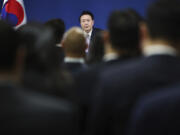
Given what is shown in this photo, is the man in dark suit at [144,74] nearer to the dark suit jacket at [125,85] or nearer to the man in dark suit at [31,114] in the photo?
the dark suit jacket at [125,85]

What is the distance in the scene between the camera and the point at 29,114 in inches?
33.7

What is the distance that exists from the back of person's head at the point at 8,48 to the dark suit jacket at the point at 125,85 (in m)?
0.45

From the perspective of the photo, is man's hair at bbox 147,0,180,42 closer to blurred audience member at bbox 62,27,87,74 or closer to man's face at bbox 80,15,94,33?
blurred audience member at bbox 62,27,87,74

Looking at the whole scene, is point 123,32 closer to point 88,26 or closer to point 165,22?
point 165,22

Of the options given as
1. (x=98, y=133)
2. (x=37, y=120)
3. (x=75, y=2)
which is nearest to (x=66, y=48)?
(x=98, y=133)

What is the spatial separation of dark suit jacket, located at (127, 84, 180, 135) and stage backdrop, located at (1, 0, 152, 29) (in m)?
5.97

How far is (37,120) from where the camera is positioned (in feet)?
2.85

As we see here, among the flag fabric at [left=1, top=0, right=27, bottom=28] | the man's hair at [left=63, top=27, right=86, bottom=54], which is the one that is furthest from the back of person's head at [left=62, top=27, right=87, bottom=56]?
the flag fabric at [left=1, top=0, right=27, bottom=28]

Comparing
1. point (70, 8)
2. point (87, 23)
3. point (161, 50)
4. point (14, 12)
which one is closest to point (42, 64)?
point (161, 50)

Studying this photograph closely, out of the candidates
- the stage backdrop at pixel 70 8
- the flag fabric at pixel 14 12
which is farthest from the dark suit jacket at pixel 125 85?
the stage backdrop at pixel 70 8

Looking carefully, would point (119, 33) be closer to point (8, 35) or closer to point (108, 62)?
point (108, 62)

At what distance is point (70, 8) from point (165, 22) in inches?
243

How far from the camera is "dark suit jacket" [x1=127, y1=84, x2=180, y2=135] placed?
42.5 inches

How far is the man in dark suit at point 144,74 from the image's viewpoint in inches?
51.9
